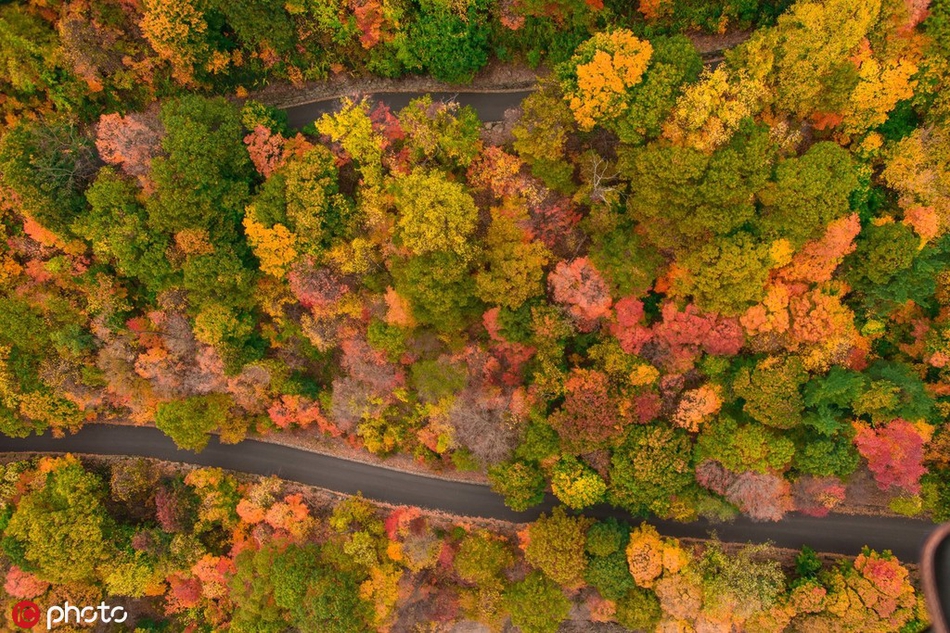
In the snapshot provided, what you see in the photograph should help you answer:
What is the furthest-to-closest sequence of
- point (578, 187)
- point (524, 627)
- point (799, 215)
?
1. point (524, 627)
2. point (578, 187)
3. point (799, 215)

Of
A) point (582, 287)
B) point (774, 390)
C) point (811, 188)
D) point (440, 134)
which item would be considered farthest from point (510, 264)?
point (774, 390)

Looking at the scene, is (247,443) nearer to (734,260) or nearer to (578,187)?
(578,187)

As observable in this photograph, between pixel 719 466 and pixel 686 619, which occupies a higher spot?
pixel 719 466

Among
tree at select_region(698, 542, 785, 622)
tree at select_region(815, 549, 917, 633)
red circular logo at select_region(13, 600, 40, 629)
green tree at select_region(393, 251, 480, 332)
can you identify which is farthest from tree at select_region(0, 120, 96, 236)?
tree at select_region(815, 549, 917, 633)

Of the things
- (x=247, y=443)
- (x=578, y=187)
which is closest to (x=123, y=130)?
(x=247, y=443)

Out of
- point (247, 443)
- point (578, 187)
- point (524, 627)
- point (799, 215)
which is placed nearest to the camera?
point (799, 215)

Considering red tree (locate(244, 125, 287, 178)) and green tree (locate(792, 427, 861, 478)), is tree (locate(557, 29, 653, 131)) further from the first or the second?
green tree (locate(792, 427, 861, 478))

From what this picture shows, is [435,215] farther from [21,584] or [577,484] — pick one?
[21,584]
